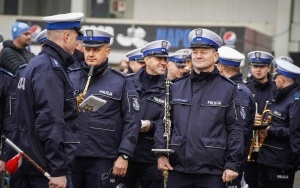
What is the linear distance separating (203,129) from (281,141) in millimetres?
3160

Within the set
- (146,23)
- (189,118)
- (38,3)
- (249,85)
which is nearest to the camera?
(189,118)

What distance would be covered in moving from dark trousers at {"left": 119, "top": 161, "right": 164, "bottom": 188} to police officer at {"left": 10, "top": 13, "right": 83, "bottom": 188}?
2.57 m

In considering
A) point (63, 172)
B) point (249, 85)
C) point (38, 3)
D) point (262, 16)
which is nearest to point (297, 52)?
point (262, 16)

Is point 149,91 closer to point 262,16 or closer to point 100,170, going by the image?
point 100,170

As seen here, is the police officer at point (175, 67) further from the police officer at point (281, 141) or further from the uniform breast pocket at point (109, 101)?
the uniform breast pocket at point (109, 101)

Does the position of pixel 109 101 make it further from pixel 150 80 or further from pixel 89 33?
pixel 150 80

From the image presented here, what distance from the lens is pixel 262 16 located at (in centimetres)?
3391

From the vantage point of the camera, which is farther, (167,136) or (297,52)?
(297,52)

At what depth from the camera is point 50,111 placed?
6324 millimetres

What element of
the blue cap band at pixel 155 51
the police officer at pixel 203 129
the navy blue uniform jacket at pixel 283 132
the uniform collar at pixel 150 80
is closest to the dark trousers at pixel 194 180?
the police officer at pixel 203 129

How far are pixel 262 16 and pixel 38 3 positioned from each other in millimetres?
10325

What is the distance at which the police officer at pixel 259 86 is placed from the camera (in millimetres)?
11234

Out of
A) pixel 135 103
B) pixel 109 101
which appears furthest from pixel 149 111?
pixel 109 101

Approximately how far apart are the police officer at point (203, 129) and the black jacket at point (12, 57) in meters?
2.59
